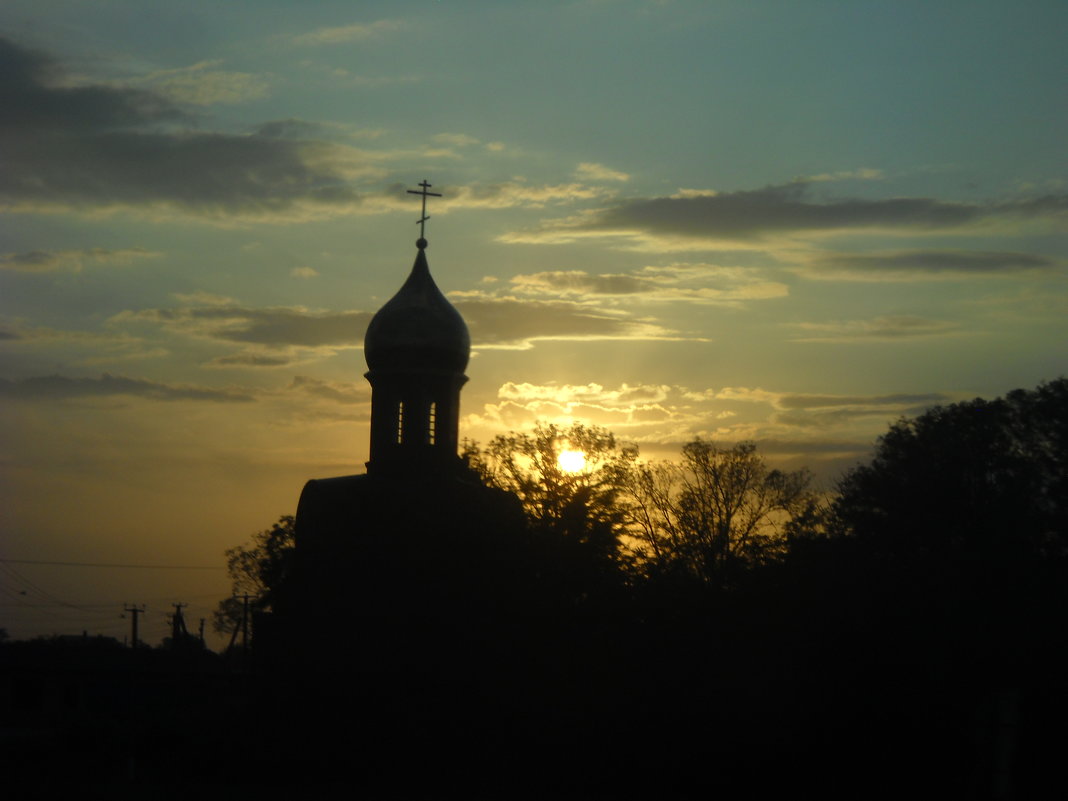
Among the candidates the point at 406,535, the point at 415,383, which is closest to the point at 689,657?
the point at 406,535

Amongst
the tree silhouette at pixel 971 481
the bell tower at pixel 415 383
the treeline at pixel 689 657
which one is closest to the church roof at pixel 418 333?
the bell tower at pixel 415 383

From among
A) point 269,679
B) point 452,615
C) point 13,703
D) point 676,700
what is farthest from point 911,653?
point 13,703

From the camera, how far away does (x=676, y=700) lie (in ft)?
77.8

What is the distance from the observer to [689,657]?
945 inches

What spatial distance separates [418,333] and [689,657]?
59.3 ft

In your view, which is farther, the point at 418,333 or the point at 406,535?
the point at 418,333

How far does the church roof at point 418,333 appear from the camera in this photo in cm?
3928

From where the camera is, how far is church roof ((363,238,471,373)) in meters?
39.3

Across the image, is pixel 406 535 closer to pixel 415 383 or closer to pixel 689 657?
Result: pixel 415 383

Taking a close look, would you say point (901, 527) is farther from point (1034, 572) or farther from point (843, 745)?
point (843, 745)

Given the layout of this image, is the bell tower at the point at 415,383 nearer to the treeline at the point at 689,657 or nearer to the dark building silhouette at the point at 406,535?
the dark building silhouette at the point at 406,535

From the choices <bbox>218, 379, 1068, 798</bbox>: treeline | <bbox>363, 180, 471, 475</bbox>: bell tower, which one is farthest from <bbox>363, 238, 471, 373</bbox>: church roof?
<bbox>218, 379, 1068, 798</bbox>: treeline

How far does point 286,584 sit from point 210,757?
7.68m

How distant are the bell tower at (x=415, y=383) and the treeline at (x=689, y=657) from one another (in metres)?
3.57
